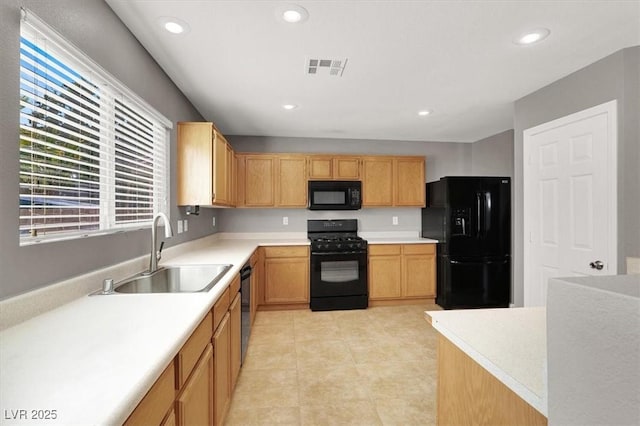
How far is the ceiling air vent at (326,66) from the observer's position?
229 centimetres

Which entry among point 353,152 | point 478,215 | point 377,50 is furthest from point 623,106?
point 353,152

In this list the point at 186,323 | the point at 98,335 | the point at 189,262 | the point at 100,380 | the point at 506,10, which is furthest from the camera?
the point at 189,262

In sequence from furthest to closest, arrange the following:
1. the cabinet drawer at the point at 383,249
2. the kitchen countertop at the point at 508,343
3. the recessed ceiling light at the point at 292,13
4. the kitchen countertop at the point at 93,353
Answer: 1. the cabinet drawer at the point at 383,249
2. the recessed ceiling light at the point at 292,13
3. the kitchen countertop at the point at 508,343
4. the kitchen countertop at the point at 93,353

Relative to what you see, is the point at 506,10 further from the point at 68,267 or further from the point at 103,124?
the point at 68,267

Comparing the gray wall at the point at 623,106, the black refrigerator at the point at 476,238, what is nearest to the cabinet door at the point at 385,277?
the black refrigerator at the point at 476,238

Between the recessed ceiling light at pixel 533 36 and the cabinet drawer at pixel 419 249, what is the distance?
2663 millimetres

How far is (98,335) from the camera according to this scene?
3.33 ft

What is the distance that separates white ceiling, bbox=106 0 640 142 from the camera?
1.72m

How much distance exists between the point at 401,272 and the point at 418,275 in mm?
245

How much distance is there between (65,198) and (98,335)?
0.74m

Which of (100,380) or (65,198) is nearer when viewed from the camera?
(100,380)

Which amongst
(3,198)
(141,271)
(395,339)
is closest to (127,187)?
(141,271)

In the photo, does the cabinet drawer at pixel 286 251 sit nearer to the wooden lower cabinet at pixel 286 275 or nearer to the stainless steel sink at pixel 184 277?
the wooden lower cabinet at pixel 286 275

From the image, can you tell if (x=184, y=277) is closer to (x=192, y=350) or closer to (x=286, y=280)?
(x=192, y=350)
